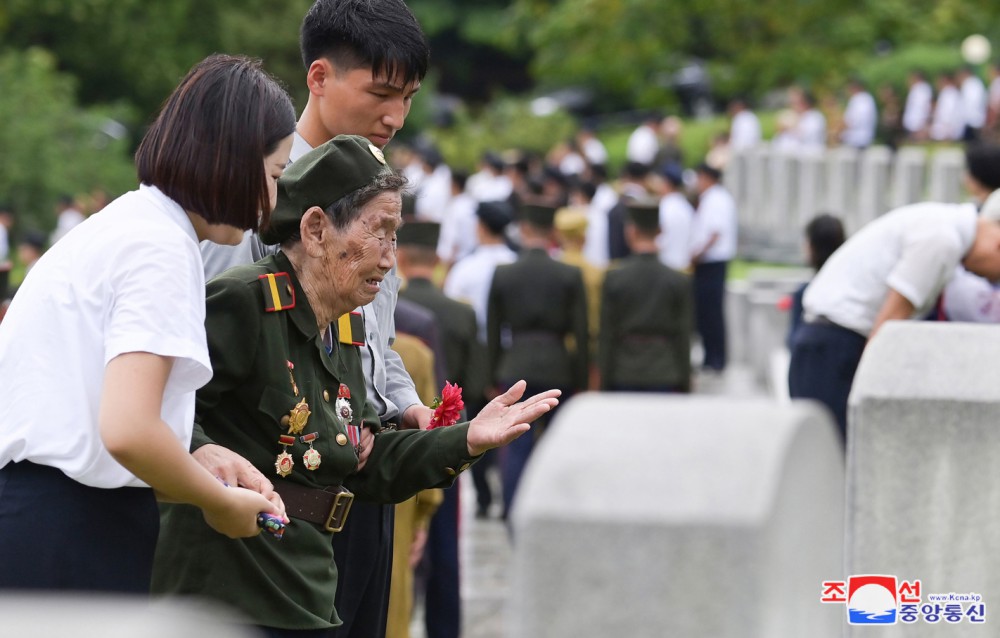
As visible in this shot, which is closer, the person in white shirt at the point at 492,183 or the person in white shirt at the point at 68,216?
the person in white shirt at the point at 492,183

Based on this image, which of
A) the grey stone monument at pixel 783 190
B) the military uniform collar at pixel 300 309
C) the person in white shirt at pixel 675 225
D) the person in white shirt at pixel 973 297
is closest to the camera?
the military uniform collar at pixel 300 309

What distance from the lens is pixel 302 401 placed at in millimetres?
3287

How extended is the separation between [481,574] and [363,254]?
17.9 feet

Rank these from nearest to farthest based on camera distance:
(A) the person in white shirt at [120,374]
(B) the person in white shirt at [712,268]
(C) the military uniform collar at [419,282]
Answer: (A) the person in white shirt at [120,374] < (C) the military uniform collar at [419,282] < (B) the person in white shirt at [712,268]

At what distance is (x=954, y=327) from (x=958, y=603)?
61cm

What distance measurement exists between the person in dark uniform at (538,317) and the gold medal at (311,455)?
658cm

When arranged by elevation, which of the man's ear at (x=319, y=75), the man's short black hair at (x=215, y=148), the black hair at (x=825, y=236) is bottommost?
the black hair at (x=825, y=236)

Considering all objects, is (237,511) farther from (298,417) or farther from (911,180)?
(911,180)

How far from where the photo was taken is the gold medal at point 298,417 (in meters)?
3.26

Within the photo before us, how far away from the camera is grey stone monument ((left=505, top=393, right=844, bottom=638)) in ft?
6.54

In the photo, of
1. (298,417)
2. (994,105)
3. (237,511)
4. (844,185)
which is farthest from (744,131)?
(237,511)

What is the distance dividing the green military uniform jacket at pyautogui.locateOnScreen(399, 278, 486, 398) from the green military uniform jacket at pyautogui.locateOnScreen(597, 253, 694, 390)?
170cm

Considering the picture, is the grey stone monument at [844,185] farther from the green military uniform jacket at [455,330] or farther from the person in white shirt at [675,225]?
the green military uniform jacket at [455,330]

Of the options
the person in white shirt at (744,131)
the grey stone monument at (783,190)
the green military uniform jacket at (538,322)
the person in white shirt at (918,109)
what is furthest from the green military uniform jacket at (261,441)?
the person in white shirt at (918,109)
